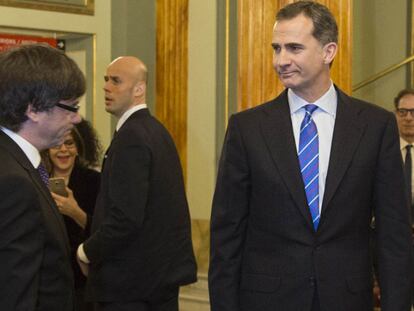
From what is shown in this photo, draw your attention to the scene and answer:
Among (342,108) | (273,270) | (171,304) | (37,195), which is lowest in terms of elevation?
(171,304)

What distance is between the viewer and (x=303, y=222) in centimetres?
333

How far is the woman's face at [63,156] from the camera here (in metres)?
5.27

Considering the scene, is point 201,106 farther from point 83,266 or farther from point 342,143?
point 342,143

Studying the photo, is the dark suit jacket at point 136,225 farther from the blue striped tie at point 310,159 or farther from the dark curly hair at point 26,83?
the dark curly hair at point 26,83

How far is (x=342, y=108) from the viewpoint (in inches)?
138

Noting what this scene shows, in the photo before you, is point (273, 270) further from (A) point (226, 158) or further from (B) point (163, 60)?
(B) point (163, 60)

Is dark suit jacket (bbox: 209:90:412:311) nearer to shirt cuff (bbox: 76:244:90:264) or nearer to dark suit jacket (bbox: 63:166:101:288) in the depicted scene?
shirt cuff (bbox: 76:244:90:264)

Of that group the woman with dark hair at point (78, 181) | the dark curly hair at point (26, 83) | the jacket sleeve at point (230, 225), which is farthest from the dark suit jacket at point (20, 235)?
the woman with dark hair at point (78, 181)

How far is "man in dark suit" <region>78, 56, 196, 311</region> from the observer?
A: 438cm

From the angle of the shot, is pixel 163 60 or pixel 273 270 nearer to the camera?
pixel 273 270

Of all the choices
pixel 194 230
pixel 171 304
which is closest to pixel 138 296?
pixel 171 304

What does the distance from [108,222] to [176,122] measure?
8.43 feet

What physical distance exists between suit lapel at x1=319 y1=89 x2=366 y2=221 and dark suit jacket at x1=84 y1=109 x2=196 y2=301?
1.23 m

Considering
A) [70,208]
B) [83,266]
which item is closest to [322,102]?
[83,266]
